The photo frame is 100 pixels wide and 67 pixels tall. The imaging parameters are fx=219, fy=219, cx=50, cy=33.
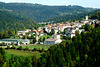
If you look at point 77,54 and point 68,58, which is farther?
point 77,54

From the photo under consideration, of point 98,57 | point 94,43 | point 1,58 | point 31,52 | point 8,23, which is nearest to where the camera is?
point 98,57

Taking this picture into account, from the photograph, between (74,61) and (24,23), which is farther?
(24,23)

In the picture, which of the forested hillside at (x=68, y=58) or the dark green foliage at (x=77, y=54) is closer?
the forested hillside at (x=68, y=58)

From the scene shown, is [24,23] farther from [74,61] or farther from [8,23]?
[74,61]

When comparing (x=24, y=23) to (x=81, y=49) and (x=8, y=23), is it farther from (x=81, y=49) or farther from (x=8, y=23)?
(x=81, y=49)

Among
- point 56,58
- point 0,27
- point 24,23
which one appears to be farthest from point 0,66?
point 24,23

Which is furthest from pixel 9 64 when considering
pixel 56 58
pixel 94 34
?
pixel 94 34

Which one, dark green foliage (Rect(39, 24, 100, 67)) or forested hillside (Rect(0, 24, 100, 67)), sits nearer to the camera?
forested hillside (Rect(0, 24, 100, 67))

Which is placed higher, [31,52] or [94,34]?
[94,34]

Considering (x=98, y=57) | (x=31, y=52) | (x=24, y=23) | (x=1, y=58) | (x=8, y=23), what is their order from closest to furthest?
1. (x=98, y=57)
2. (x=1, y=58)
3. (x=31, y=52)
4. (x=8, y=23)
5. (x=24, y=23)
